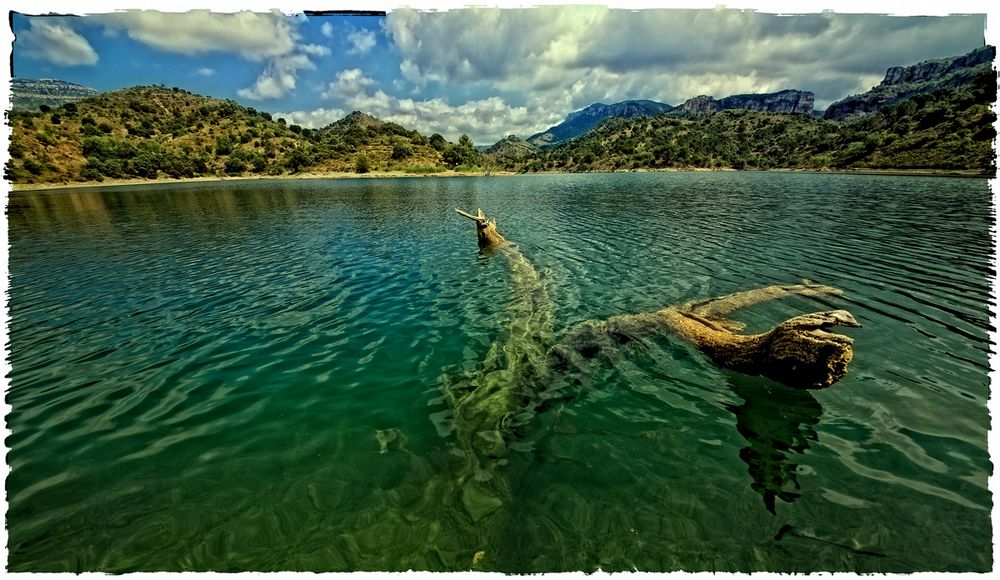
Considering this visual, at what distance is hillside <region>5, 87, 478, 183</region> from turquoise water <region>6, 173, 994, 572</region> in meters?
135

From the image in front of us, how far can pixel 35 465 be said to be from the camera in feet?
21.4

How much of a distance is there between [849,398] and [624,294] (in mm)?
7828

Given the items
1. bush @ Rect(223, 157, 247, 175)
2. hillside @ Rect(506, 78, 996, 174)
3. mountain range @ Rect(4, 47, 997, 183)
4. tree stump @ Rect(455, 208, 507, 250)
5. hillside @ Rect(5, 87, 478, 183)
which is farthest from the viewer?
bush @ Rect(223, 157, 247, 175)

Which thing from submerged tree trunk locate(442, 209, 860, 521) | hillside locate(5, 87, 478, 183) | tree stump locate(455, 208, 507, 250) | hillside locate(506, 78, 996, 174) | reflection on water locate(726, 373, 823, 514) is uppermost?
hillside locate(5, 87, 478, 183)

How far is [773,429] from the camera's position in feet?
23.8

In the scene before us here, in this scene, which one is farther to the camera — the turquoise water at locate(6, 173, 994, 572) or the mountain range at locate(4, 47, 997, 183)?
the mountain range at locate(4, 47, 997, 183)

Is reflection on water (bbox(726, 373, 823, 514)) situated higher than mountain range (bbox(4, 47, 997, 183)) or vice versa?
mountain range (bbox(4, 47, 997, 183))

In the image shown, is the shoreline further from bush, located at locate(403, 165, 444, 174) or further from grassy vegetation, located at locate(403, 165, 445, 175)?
bush, located at locate(403, 165, 444, 174)

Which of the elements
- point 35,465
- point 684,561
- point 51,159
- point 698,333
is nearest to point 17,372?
point 35,465

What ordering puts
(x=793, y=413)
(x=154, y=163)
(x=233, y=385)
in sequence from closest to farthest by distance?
(x=793, y=413), (x=233, y=385), (x=154, y=163)

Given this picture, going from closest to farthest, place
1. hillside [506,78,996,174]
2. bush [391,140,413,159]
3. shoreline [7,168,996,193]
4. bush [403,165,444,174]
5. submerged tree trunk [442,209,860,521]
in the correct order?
submerged tree trunk [442,209,860,521]
shoreline [7,168,996,193]
hillside [506,78,996,174]
bush [403,165,444,174]
bush [391,140,413,159]

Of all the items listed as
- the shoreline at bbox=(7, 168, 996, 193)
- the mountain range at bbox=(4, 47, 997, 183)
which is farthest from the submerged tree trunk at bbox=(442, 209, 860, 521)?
the mountain range at bbox=(4, 47, 997, 183)

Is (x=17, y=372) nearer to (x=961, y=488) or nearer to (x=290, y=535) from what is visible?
(x=290, y=535)

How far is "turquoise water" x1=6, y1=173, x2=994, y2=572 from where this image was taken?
16.7 ft
